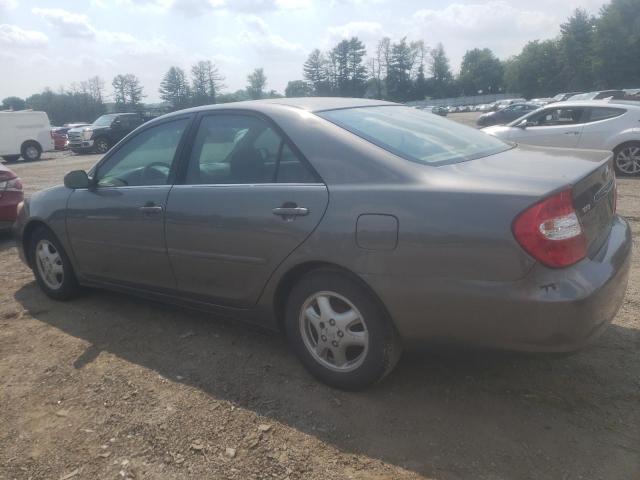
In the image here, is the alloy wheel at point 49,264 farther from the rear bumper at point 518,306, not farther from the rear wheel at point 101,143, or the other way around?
the rear wheel at point 101,143

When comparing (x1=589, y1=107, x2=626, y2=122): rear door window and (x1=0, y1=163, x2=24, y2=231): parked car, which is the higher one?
(x1=589, y1=107, x2=626, y2=122): rear door window

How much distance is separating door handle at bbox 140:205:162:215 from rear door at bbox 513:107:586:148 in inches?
340

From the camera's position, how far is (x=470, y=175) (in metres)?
2.59

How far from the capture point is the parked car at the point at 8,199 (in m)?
6.90

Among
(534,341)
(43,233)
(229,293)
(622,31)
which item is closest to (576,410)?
(534,341)

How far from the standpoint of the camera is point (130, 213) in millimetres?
3756

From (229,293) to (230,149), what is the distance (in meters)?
0.90

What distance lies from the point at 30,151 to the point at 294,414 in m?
24.2

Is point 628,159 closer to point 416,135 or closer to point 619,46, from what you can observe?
point 416,135

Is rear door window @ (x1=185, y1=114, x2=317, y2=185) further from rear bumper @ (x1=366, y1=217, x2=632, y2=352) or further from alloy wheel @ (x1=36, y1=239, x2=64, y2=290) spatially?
alloy wheel @ (x1=36, y1=239, x2=64, y2=290)

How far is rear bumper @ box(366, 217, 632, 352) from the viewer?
2.29 metres

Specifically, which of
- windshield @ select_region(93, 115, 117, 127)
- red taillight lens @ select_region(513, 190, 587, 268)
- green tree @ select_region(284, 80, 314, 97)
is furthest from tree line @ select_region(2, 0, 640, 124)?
red taillight lens @ select_region(513, 190, 587, 268)

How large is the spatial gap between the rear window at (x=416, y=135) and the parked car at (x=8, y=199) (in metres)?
5.44

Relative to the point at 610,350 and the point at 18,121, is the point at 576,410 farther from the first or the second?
the point at 18,121
